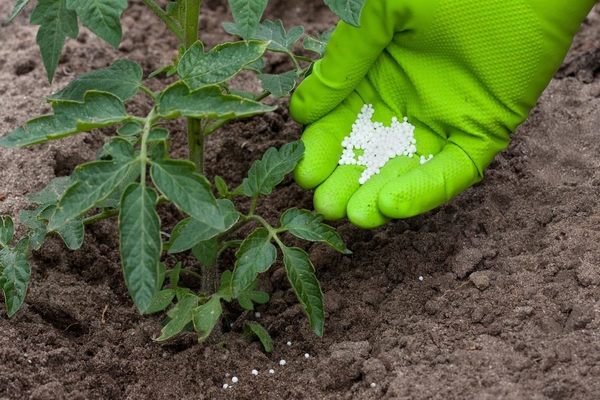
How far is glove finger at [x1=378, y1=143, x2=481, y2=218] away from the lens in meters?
1.68

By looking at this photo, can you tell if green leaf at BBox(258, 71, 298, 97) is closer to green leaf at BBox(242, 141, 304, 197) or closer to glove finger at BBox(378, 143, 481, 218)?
green leaf at BBox(242, 141, 304, 197)

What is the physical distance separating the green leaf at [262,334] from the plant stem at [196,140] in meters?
0.32

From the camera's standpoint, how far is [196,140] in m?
1.60

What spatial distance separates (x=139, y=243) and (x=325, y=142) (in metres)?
0.65

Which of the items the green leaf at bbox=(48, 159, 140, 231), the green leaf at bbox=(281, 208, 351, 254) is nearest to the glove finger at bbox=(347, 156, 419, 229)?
the green leaf at bbox=(281, 208, 351, 254)

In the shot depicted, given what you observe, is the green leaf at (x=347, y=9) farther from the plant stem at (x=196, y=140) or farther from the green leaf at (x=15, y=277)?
the green leaf at (x=15, y=277)

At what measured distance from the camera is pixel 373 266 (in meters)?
1.82

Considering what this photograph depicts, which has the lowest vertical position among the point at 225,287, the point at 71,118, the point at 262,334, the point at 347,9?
the point at 262,334

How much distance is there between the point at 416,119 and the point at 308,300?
552 mm

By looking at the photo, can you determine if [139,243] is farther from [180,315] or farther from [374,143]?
[374,143]

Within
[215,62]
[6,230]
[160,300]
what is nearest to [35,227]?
[6,230]

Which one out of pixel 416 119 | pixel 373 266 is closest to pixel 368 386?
pixel 373 266

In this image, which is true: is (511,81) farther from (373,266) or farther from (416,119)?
(373,266)

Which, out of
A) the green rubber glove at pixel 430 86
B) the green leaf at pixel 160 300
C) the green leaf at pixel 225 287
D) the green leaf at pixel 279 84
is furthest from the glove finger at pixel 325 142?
the green leaf at pixel 160 300
